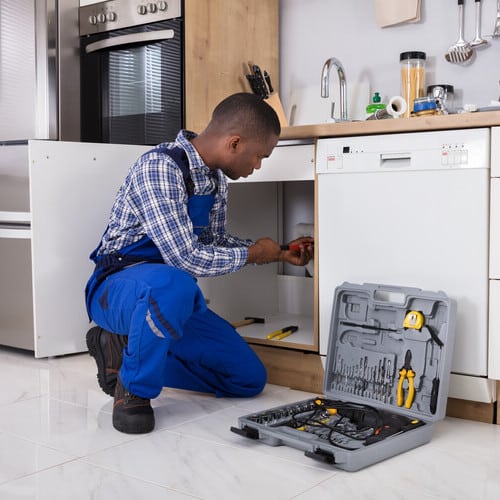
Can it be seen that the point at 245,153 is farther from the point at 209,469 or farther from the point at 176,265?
the point at 209,469

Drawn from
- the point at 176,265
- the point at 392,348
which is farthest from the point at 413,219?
the point at 176,265

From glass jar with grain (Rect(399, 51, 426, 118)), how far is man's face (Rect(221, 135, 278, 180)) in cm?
76

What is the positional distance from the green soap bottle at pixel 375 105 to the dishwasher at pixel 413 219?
0.58m

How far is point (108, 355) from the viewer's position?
2.18m

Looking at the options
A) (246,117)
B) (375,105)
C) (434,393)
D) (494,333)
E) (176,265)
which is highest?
(375,105)

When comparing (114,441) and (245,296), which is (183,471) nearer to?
(114,441)

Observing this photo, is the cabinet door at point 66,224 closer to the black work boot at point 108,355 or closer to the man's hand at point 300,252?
the black work boot at point 108,355

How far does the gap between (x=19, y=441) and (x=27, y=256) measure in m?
0.99

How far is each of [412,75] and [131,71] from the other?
3.54ft

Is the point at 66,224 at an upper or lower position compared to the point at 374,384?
upper

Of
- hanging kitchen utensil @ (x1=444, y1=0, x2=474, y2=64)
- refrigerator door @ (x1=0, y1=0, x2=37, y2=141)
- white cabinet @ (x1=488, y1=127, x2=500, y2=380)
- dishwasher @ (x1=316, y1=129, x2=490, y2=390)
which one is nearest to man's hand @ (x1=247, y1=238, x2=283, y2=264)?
dishwasher @ (x1=316, y1=129, x2=490, y2=390)

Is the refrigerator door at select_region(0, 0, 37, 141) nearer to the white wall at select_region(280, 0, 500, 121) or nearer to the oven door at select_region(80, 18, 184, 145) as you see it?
the oven door at select_region(80, 18, 184, 145)

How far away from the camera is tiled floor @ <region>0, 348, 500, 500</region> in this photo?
1521 mm

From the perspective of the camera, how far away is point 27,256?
2693mm
